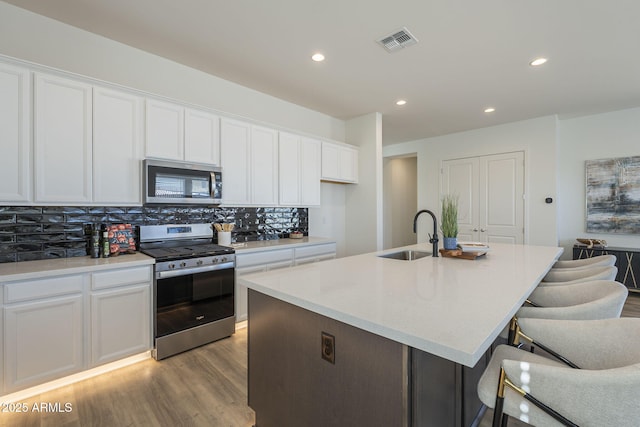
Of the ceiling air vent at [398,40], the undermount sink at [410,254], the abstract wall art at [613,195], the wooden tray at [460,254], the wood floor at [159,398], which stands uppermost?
the ceiling air vent at [398,40]

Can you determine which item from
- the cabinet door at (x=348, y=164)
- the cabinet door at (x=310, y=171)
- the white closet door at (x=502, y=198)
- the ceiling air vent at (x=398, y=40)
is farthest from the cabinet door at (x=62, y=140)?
the white closet door at (x=502, y=198)

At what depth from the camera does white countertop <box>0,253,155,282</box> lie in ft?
6.10

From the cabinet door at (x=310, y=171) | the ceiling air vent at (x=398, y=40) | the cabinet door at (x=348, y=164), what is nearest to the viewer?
the ceiling air vent at (x=398, y=40)

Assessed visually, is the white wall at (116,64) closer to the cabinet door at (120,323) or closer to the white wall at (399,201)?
the cabinet door at (120,323)

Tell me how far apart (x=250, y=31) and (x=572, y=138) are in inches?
213

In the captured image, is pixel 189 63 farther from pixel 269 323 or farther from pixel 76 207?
pixel 269 323

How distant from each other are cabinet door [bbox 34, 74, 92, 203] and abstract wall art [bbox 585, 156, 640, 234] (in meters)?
6.67

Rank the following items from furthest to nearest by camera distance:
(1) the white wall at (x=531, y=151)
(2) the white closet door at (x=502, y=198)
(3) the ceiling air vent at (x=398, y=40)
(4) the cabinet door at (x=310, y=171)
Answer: (2) the white closet door at (x=502, y=198) < (1) the white wall at (x=531, y=151) < (4) the cabinet door at (x=310, y=171) < (3) the ceiling air vent at (x=398, y=40)

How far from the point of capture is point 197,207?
3.17 metres

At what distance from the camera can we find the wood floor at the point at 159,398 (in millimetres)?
1738

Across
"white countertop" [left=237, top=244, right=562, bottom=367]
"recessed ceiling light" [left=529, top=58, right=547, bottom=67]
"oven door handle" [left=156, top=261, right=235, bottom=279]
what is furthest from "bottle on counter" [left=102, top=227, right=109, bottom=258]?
"recessed ceiling light" [left=529, top=58, right=547, bottom=67]

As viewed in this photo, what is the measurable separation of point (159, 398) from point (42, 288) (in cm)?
108

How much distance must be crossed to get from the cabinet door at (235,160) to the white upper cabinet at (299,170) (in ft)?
1.59

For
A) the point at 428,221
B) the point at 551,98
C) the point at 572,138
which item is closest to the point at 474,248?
the point at 551,98
